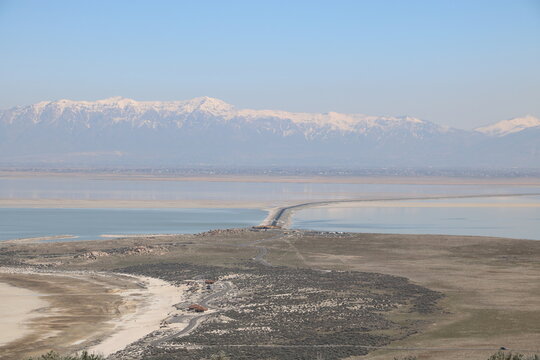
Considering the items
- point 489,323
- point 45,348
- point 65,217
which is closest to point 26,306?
point 45,348

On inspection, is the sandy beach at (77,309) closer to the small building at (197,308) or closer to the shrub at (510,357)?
the small building at (197,308)

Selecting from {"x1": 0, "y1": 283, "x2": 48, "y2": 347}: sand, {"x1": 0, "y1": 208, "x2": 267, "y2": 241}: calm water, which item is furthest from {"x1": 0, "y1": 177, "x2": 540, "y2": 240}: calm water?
{"x1": 0, "y1": 283, "x2": 48, "y2": 347}: sand

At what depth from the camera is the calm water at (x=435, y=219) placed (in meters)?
93.9

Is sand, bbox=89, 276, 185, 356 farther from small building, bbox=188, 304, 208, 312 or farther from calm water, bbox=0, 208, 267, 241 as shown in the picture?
calm water, bbox=0, 208, 267, 241

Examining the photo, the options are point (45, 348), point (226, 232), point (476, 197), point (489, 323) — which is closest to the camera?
point (45, 348)

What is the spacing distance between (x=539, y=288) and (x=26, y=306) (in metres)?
29.9

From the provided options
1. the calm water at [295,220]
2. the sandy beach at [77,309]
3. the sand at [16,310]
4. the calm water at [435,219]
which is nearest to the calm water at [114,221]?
the calm water at [295,220]

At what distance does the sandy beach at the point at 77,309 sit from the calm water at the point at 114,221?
2560 centimetres

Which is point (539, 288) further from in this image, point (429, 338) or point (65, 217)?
point (65, 217)

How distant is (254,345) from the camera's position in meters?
38.7

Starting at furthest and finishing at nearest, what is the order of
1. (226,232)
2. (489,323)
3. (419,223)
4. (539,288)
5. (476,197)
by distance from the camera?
(476,197) → (419,223) → (226,232) → (539,288) → (489,323)

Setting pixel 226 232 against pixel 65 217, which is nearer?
pixel 226 232

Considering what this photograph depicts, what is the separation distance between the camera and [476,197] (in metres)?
159

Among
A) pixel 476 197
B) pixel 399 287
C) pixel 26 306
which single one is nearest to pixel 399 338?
pixel 399 287
